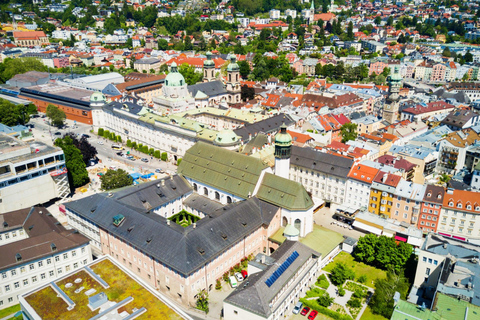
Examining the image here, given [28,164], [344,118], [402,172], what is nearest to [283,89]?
[344,118]

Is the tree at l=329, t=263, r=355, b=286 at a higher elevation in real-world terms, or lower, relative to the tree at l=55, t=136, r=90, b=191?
lower

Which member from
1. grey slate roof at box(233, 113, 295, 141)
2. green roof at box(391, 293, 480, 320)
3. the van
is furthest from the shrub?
grey slate roof at box(233, 113, 295, 141)

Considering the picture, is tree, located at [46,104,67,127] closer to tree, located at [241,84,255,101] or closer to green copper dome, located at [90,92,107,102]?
green copper dome, located at [90,92,107,102]

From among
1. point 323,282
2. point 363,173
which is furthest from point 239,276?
point 363,173

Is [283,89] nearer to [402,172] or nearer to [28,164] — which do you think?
[402,172]

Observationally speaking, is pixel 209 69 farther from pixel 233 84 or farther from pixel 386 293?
pixel 386 293

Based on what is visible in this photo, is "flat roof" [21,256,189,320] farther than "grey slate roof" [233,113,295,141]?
No

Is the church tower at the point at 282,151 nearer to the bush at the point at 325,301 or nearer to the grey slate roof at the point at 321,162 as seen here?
the grey slate roof at the point at 321,162
